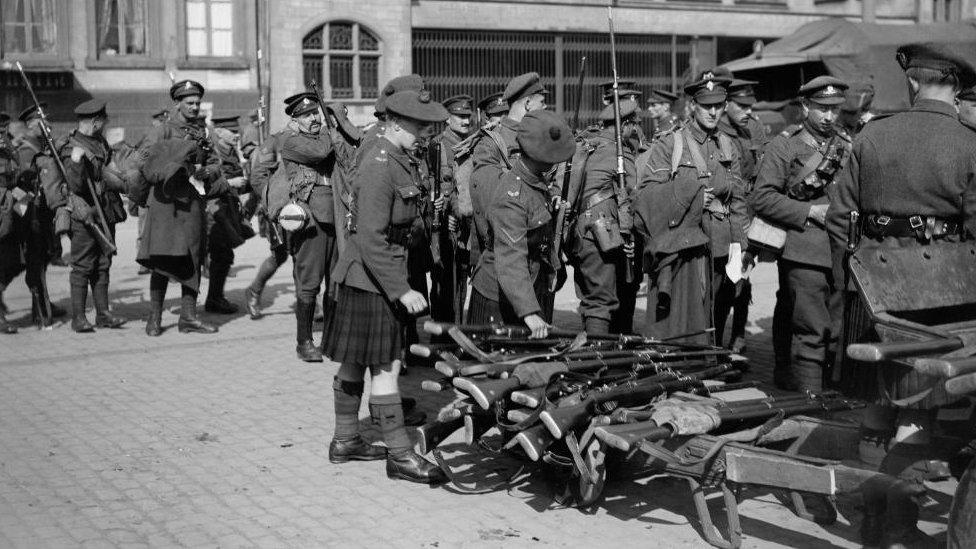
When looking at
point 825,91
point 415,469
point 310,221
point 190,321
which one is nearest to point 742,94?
point 825,91

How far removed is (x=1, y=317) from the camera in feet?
36.6

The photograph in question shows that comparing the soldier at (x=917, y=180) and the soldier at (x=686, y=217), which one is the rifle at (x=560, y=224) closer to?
the soldier at (x=686, y=217)

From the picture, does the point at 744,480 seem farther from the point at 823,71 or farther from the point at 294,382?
the point at 823,71

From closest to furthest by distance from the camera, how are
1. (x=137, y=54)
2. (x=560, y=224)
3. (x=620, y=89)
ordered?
(x=560, y=224) → (x=620, y=89) → (x=137, y=54)

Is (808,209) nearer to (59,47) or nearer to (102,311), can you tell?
(102,311)

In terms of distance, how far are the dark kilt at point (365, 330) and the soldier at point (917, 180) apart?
2.46 meters

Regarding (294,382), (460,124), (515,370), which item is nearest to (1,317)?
(294,382)

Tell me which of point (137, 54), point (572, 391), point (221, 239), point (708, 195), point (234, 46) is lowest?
point (572, 391)

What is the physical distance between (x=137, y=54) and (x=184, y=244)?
14619 millimetres

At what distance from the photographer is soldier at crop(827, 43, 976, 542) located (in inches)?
209

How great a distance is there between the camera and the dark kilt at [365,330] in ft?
21.1

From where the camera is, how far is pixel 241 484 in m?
6.38

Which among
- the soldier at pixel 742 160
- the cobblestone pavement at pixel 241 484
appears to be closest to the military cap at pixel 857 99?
the soldier at pixel 742 160

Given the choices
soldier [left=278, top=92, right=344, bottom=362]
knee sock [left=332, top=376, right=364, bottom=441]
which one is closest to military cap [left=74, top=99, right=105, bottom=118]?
soldier [left=278, top=92, right=344, bottom=362]
